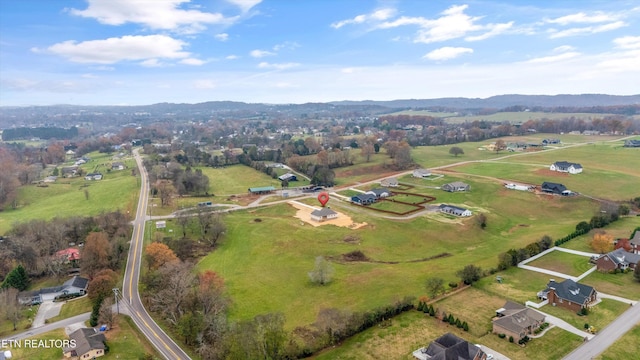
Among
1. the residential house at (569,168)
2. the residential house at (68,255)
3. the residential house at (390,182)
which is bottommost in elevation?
the residential house at (68,255)

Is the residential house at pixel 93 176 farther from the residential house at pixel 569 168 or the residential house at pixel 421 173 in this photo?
the residential house at pixel 569 168

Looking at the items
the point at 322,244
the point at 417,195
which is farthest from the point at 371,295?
the point at 417,195

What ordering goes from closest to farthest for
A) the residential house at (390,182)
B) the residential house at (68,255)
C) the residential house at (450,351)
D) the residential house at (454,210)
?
1. the residential house at (450,351)
2. the residential house at (68,255)
3. the residential house at (454,210)
4. the residential house at (390,182)

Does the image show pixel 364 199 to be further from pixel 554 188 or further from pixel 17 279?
pixel 17 279

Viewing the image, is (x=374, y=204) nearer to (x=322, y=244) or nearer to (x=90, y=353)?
(x=322, y=244)

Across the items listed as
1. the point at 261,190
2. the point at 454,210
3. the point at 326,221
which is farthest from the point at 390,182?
the point at 261,190

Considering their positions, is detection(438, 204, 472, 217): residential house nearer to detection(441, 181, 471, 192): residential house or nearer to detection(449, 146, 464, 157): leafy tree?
detection(441, 181, 471, 192): residential house

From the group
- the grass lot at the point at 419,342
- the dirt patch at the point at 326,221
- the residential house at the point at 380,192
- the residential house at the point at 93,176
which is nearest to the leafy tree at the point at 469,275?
the grass lot at the point at 419,342
